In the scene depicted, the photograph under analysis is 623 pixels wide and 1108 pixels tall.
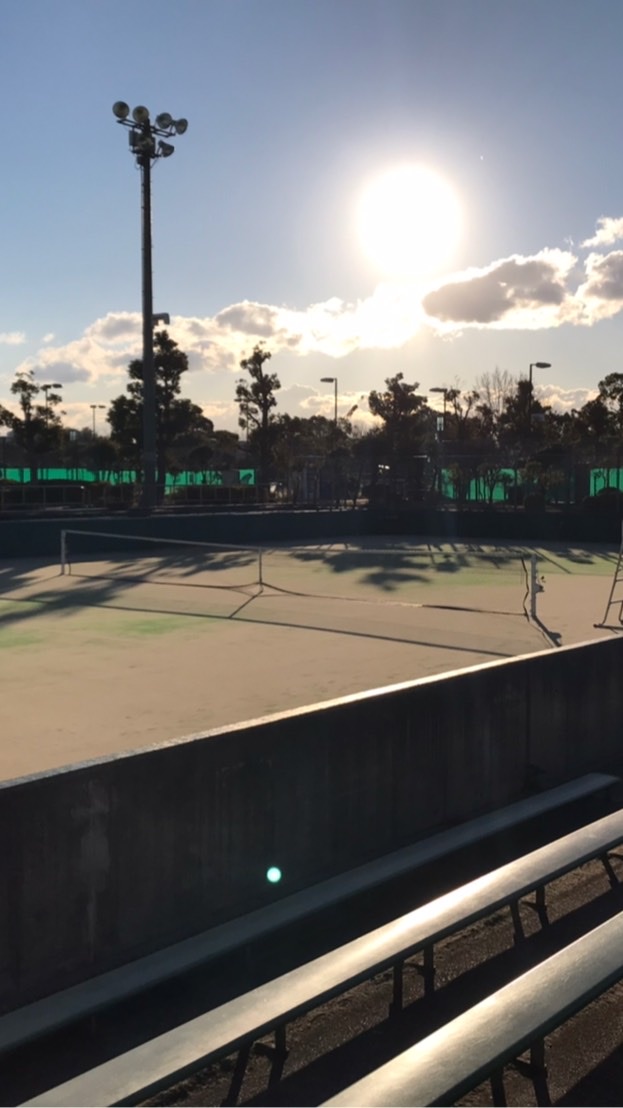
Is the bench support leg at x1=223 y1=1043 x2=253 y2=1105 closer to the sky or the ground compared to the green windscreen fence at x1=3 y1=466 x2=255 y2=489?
closer to the ground

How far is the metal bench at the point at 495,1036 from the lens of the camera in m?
3.13

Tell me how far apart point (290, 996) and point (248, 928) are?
35.4 inches

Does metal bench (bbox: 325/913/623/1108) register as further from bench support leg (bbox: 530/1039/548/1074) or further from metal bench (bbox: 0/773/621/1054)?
metal bench (bbox: 0/773/621/1054)

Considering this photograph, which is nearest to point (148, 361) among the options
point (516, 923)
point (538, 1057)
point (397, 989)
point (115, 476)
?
point (115, 476)

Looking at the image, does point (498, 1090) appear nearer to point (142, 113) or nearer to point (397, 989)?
point (397, 989)

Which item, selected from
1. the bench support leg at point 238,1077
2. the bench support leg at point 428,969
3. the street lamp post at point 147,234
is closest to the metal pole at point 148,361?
the street lamp post at point 147,234

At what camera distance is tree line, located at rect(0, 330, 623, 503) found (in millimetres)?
41812

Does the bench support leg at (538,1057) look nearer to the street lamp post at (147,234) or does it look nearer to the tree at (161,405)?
the street lamp post at (147,234)

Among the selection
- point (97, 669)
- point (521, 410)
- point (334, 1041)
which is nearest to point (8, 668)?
point (97, 669)

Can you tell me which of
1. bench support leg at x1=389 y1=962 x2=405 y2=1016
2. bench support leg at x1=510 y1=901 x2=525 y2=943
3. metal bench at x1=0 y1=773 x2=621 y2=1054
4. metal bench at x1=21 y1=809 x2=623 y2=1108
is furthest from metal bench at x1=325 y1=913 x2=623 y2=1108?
metal bench at x1=0 y1=773 x2=621 y2=1054

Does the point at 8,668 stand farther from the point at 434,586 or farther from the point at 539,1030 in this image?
the point at 434,586

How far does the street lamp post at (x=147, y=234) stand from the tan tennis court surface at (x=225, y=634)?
599 centimetres

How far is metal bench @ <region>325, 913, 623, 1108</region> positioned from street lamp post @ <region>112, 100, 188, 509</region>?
2866cm

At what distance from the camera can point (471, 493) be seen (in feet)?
154
